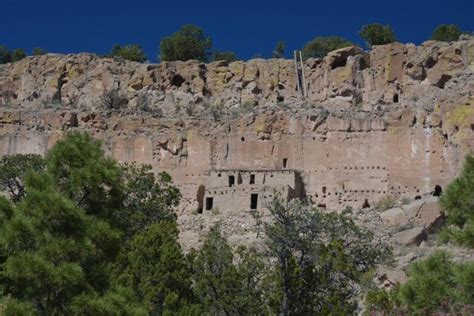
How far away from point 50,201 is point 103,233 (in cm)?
121

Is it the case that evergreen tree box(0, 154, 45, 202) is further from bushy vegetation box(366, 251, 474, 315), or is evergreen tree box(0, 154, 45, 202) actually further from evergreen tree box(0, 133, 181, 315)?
bushy vegetation box(366, 251, 474, 315)

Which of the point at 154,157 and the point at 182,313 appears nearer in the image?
the point at 182,313

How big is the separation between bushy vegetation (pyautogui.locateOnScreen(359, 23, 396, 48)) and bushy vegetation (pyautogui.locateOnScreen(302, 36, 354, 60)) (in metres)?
2.08

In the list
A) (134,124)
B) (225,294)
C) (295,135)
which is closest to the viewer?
(225,294)

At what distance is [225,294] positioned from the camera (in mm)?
25016

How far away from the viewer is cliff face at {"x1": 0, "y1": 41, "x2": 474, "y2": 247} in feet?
142

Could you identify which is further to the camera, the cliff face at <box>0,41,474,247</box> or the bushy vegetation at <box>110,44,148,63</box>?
the bushy vegetation at <box>110,44,148,63</box>

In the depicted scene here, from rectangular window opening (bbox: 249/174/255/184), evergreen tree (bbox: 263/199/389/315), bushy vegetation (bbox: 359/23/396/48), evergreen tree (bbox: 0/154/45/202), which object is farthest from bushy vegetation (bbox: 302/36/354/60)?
evergreen tree (bbox: 263/199/389/315)

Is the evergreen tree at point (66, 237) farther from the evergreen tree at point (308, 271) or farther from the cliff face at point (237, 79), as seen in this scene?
the cliff face at point (237, 79)

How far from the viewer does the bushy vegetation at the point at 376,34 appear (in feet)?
204

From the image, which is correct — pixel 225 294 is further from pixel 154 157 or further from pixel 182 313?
pixel 154 157

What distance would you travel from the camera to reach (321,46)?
222ft

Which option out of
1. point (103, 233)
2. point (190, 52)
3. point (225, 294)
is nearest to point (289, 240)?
point (225, 294)

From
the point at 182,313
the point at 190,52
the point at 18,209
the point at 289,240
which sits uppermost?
the point at 190,52
